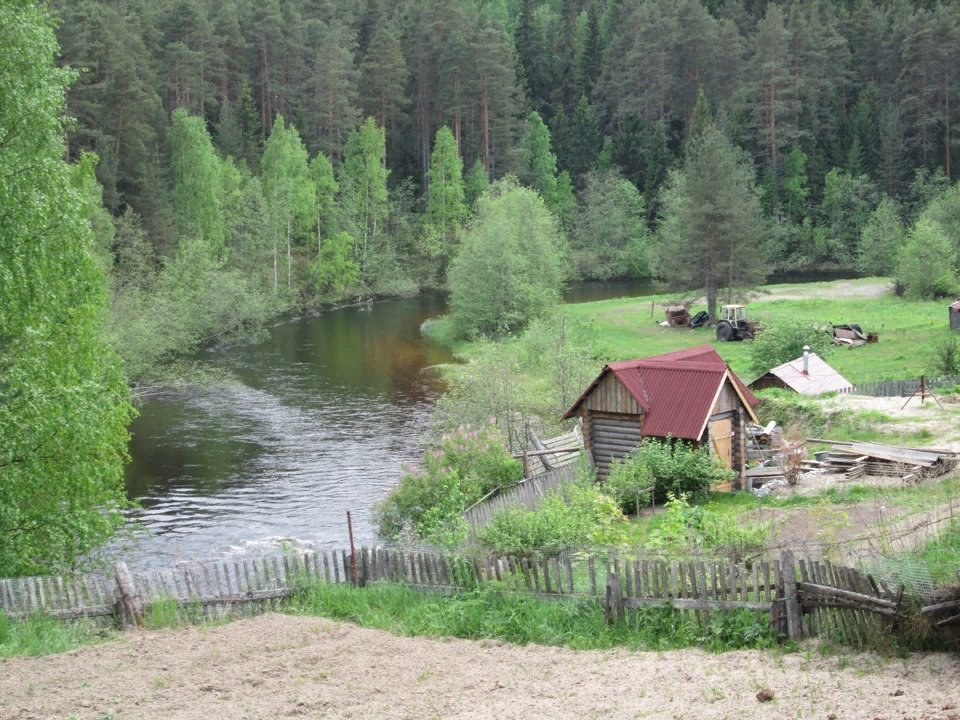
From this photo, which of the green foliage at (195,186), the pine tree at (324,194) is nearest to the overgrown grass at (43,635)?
the green foliage at (195,186)

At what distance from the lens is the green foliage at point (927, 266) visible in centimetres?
6731

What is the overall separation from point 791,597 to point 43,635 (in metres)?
10.4

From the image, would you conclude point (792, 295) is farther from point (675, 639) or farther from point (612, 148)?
point (675, 639)

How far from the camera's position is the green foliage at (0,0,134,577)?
18047mm

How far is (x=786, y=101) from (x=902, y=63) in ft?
44.3

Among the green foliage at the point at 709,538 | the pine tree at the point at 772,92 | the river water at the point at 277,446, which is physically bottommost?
the river water at the point at 277,446

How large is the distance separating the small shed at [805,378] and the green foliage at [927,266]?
103 ft

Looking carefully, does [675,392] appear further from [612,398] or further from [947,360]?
[947,360]

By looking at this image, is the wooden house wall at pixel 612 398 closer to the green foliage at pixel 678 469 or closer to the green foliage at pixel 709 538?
the green foliage at pixel 678 469

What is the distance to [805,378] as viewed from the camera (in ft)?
128

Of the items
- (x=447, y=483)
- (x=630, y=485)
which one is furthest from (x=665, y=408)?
(x=447, y=483)

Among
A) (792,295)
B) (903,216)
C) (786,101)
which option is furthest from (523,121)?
(792,295)

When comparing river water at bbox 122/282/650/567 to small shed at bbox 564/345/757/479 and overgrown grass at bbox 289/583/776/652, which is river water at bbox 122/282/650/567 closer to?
small shed at bbox 564/345/757/479

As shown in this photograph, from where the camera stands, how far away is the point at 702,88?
364 feet
